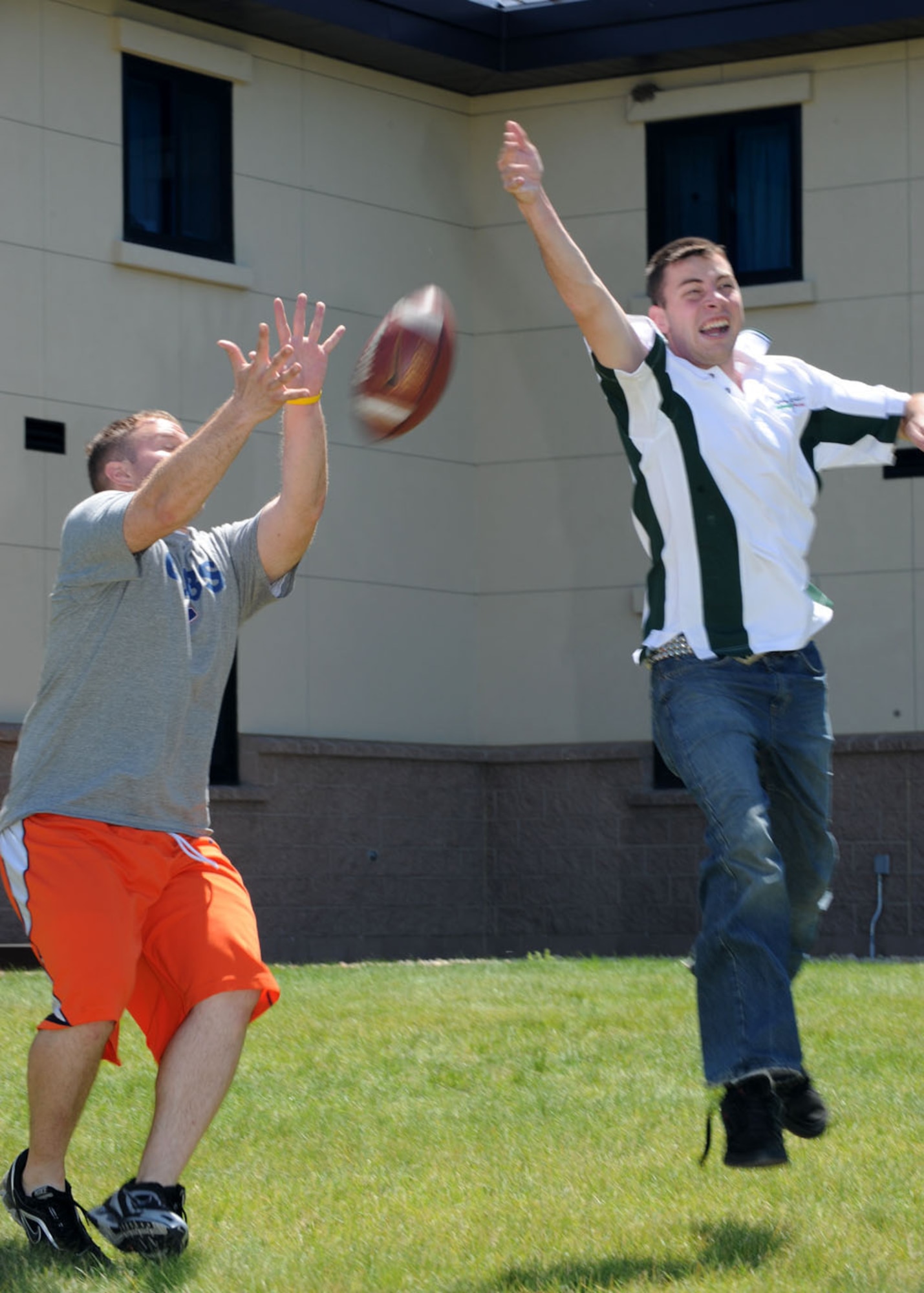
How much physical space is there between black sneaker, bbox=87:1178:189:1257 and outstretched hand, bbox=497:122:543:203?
2.73m

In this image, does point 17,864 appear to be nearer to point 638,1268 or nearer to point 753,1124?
point 638,1268

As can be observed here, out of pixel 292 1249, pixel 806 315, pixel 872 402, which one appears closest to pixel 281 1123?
pixel 292 1249

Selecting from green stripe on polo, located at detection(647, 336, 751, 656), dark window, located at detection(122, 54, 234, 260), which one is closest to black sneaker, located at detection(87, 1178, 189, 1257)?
green stripe on polo, located at detection(647, 336, 751, 656)

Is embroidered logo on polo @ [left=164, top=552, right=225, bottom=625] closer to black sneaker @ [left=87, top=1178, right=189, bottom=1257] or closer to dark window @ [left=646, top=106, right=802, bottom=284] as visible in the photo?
black sneaker @ [left=87, top=1178, right=189, bottom=1257]

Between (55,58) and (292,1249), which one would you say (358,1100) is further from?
(55,58)

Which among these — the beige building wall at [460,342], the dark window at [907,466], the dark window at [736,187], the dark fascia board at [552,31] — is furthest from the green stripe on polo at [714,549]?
the dark window at [736,187]

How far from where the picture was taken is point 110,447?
219 inches

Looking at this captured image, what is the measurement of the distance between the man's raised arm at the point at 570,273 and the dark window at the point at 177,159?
8.98 m

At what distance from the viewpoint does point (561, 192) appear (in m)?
15.3

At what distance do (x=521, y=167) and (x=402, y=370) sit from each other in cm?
153

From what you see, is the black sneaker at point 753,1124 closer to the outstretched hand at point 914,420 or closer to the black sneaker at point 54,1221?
the black sneaker at point 54,1221

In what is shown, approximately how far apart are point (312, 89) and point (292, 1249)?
37.0 ft

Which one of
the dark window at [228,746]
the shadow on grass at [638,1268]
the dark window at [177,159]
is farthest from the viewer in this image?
the dark window at [228,746]

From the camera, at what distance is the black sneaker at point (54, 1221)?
4965 millimetres
